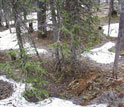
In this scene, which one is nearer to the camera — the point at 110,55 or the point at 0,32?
the point at 110,55

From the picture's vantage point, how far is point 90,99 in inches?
278

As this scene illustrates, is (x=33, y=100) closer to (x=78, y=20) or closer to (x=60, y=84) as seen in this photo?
(x=60, y=84)

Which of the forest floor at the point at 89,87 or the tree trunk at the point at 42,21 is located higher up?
the tree trunk at the point at 42,21

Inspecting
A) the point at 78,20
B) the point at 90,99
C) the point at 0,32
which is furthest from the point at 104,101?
the point at 0,32

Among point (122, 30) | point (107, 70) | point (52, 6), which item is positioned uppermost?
point (52, 6)

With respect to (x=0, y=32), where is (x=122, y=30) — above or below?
above

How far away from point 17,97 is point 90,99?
11.9 feet

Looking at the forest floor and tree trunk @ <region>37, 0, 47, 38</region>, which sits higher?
tree trunk @ <region>37, 0, 47, 38</region>

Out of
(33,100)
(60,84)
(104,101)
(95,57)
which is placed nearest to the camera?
(104,101)

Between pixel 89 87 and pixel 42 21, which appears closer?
pixel 42 21

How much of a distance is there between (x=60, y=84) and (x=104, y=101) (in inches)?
111

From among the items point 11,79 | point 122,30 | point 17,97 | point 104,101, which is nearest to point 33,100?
point 17,97

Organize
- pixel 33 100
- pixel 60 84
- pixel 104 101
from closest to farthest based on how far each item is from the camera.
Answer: pixel 104 101
pixel 33 100
pixel 60 84

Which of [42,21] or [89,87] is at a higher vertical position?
[42,21]
